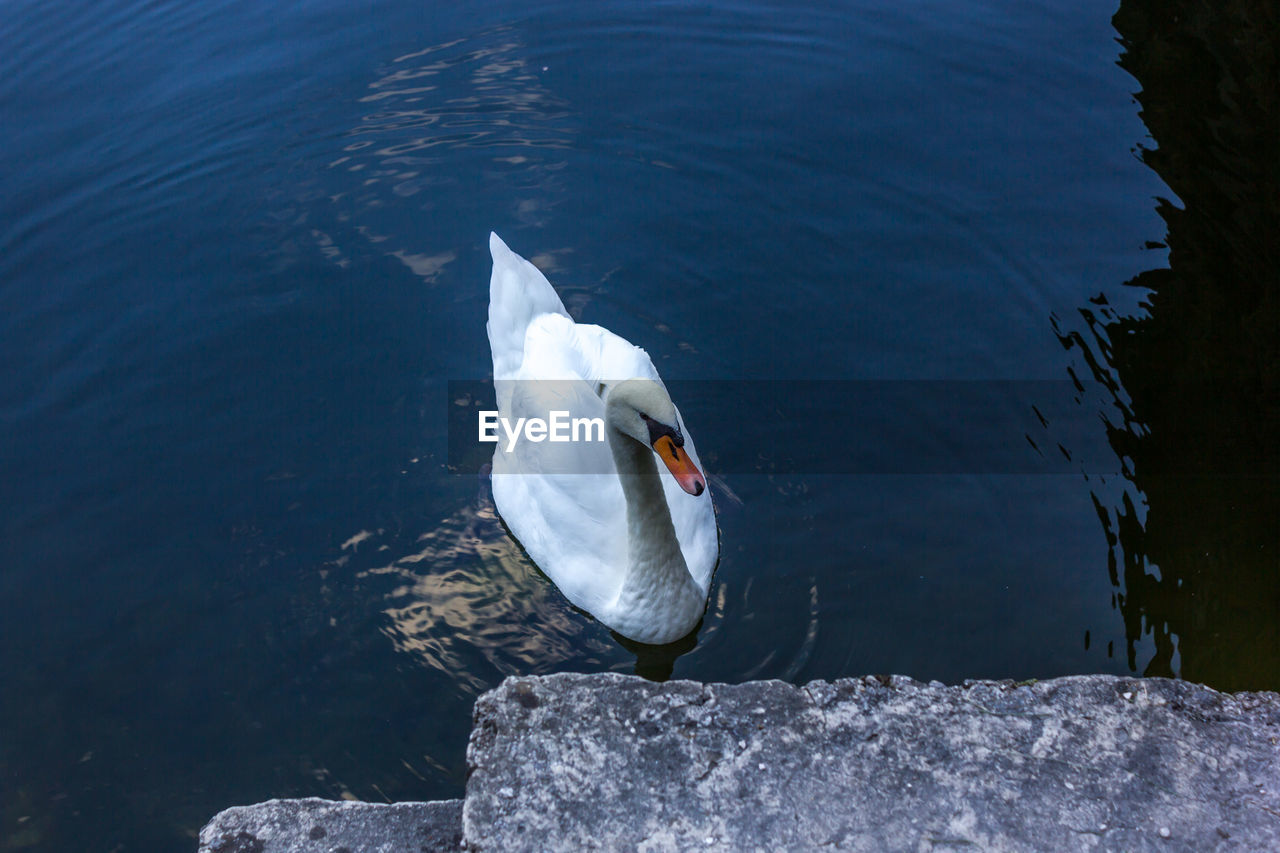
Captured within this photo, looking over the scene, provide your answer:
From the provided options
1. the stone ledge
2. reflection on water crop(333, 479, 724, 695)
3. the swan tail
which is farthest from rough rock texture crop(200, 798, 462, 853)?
the swan tail

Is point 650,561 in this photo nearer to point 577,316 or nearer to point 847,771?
point 847,771

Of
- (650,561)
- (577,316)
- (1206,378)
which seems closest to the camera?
(650,561)

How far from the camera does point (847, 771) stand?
3334mm


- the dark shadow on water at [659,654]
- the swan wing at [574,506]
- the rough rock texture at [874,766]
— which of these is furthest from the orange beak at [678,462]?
the dark shadow on water at [659,654]

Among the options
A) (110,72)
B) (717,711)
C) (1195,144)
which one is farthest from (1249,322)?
(110,72)

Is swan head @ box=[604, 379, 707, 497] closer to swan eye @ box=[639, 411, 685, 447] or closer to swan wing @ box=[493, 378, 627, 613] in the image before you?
swan eye @ box=[639, 411, 685, 447]

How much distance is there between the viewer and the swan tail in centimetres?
616

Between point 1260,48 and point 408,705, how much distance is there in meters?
8.98

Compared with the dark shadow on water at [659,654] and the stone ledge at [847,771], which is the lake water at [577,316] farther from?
the stone ledge at [847,771]

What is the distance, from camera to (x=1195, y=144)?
8211 millimetres

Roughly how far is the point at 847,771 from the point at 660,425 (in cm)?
171

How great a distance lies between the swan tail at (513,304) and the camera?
20.2ft

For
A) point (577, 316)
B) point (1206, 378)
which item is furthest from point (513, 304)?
point (1206, 378)

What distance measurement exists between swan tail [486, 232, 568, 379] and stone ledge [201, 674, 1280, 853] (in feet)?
9.37
